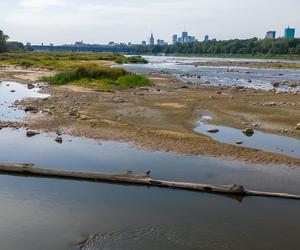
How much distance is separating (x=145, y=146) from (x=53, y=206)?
27.6 ft

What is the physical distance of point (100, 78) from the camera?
5284 cm

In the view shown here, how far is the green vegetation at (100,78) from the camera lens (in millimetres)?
50250

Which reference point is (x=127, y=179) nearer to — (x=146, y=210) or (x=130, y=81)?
(x=146, y=210)

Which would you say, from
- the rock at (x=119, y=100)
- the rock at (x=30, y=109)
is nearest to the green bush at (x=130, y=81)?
the rock at (x=119, y=100)

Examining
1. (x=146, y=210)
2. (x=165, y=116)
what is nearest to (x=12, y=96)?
(x=165, y=116)

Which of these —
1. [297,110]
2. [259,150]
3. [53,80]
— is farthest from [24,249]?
[53,80]

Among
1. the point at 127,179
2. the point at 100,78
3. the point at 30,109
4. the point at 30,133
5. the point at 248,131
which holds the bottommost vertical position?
the point at 100,78

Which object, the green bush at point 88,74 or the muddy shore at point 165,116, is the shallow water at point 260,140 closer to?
the muddy shore at point 165,116

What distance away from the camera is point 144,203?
15086 mm

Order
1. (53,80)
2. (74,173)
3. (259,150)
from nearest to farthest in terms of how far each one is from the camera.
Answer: (74,173), (259,150), (53,80)

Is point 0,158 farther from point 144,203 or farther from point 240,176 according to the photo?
point 240,176

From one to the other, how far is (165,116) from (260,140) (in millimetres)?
8051

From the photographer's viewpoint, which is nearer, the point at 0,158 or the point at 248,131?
the point at 0,158

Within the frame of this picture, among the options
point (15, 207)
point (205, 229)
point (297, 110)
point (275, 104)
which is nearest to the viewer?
point (205, 229)
